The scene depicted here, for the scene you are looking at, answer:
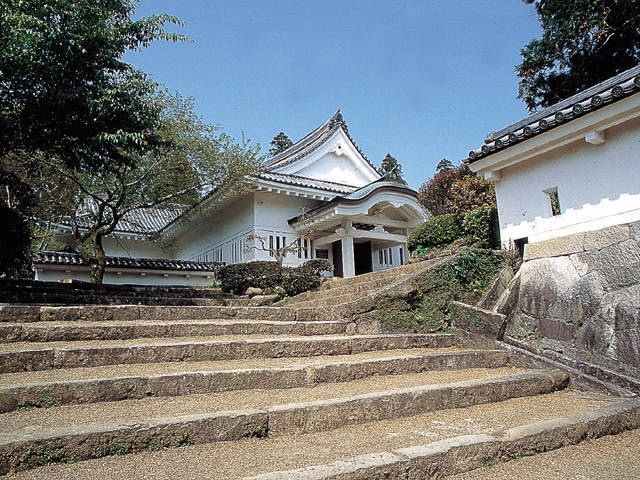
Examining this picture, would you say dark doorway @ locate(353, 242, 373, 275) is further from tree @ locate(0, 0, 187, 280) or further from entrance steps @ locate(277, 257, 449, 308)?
tree @ locate(0, 0, 187, 280)

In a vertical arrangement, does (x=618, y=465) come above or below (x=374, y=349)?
below

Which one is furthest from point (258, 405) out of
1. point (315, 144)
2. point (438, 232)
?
point (315, 144)

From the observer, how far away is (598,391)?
4.29 metres

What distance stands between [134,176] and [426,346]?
33.4 feet

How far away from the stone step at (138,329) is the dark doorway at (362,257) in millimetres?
9760

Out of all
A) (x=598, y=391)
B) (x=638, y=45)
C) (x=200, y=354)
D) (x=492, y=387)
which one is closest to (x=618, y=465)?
(x=492, y=387)

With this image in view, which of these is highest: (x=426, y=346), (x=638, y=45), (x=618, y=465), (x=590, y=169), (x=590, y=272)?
(x=638, y=45)

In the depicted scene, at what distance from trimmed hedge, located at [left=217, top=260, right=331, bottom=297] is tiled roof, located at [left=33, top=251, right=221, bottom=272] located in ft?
10.9

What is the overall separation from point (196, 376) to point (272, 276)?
718 cm

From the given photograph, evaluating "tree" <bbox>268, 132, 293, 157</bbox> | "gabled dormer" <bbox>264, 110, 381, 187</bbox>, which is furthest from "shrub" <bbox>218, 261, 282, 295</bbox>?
"tree" <bbox>268, 132, 293, 157</bbox>

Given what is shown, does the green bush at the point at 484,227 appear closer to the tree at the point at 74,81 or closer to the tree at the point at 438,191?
the tree at the point at 74,81

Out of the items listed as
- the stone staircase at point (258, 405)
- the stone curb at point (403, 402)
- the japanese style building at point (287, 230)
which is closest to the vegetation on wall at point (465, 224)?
the japanese style building at point (287, 230)

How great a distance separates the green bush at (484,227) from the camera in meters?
7.14

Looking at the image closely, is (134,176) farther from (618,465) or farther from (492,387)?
(618,465)
